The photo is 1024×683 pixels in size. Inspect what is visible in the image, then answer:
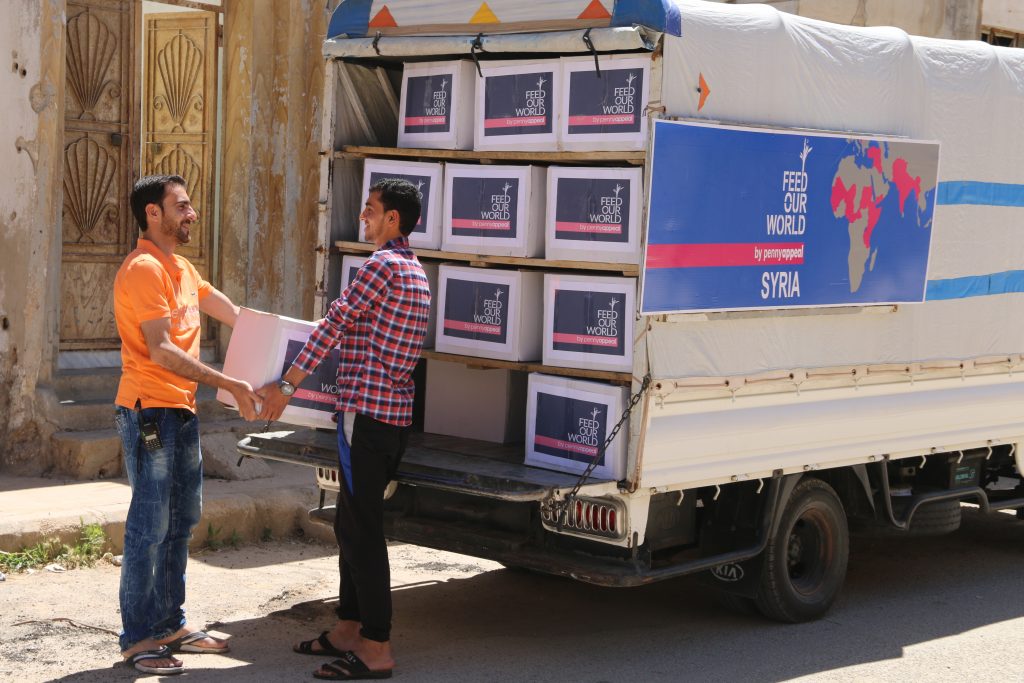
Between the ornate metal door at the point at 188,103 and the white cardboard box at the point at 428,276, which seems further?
the ornate metal door at the point at 188,103

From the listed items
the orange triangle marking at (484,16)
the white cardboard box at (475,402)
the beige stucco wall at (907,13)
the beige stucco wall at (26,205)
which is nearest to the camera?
the orange triangle marking at (484,16)

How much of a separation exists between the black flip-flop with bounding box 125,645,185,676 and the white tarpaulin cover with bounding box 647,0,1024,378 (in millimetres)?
2411

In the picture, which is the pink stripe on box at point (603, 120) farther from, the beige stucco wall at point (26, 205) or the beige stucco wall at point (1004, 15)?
the beige stucco wall at point (1004, 15)

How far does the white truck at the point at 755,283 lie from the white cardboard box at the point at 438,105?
11cm

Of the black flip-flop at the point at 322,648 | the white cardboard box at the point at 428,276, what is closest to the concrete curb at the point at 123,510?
the white cardboard box at the point at 428,276

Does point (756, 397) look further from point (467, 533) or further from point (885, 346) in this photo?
point (467, 533)

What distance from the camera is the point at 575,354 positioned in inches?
241

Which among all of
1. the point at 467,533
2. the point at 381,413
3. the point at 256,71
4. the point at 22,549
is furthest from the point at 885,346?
the point at 256,71

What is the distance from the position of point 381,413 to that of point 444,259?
138cm

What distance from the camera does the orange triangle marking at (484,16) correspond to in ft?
20.8

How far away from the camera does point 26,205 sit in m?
8.74

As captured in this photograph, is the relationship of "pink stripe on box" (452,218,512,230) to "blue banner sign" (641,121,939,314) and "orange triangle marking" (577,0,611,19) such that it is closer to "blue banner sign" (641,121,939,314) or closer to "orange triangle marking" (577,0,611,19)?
"blue banner sign" (641,121,939,314)

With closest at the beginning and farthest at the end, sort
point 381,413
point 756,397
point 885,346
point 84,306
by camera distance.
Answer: point 381,413 → point 756,397 → point 885,346 → point 84,306

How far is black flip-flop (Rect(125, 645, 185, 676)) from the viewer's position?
5.72m
